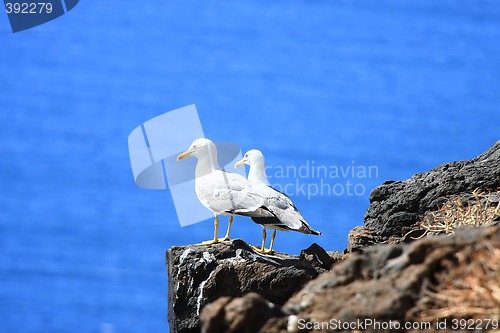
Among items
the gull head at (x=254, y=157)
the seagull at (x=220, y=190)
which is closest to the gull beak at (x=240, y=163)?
the gull head at (x=254, y=157)

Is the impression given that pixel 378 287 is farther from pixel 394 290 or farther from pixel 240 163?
pixel 240 163

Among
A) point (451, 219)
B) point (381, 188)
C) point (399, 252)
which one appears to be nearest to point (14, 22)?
point (381, 188)

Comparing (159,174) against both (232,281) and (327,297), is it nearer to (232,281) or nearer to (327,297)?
(232,281)

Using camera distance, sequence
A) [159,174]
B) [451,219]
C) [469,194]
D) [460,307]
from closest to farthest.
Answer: [460,307] < [451,219] < [469,194] < [159,174]

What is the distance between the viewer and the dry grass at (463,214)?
4.45 meters

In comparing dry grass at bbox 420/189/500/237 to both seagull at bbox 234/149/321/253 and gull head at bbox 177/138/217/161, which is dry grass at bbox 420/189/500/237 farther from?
gull head at bbox 177/138/217/161

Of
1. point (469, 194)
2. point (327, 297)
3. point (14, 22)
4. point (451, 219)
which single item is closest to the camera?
point (327, 297)

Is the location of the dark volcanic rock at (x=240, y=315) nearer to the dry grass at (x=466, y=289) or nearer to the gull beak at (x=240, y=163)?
the dry grass at (x=466, y=289)

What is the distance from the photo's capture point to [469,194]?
5043 millimetres

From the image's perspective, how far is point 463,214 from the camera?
4.53 meters

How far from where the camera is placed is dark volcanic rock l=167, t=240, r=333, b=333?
471 centimetres

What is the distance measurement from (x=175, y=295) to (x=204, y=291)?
0.16 meters

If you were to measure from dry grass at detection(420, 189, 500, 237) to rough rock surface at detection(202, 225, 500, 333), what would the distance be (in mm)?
2044

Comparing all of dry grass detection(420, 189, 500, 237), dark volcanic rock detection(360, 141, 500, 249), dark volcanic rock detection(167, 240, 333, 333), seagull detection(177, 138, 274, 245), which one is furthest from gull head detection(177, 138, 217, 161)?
dry grass detection(420, 189, 500, 237)
